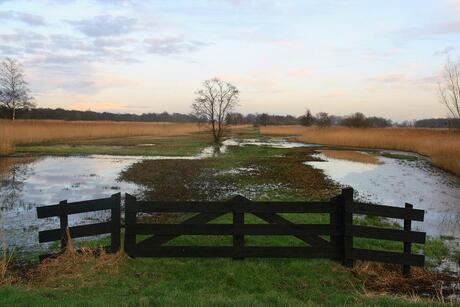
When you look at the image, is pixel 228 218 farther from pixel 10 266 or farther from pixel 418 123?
pixel 418 123

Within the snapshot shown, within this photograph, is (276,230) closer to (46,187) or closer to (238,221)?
(238,221)

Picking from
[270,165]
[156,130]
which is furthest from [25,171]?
[156,130]

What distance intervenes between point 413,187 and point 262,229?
16.0 meters

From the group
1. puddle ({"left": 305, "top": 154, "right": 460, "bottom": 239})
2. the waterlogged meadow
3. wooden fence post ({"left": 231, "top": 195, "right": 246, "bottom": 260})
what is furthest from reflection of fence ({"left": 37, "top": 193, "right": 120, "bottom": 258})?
puddle ({"left": 305, "top": 154, "right": 460, "bottom": 239})

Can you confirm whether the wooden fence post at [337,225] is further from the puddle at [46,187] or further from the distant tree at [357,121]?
the distant tree at [357,121]

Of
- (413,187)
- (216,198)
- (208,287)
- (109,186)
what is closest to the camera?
(208,287)

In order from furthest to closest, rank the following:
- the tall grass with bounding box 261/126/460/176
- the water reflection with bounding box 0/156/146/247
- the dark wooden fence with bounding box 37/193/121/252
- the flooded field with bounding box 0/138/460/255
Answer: the tall grass with bounding box 261/126/460/176
the flooded field with bounding box 0/138/460/255
the water reflection with bounding box 0/156/146/247
the dark wooden fence with bounding box 37/193/121/252

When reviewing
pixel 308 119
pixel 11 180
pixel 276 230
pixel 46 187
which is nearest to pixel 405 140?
pixel 46 187

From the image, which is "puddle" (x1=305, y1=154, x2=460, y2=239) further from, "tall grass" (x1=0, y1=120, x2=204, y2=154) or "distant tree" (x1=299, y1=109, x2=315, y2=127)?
"distant tree" (x1=299, y1=109, x2=315, y2=127)

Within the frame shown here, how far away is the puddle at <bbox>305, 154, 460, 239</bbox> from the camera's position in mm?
14242

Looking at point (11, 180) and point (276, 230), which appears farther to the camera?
point (11, 180)

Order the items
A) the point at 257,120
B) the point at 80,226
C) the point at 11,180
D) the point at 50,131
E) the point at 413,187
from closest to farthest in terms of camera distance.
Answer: the point at 80,226 < the point at 11,180 < the point at 413,187 < the point at 50,131 < the point at 257,120

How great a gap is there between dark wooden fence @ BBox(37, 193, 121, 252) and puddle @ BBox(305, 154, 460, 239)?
8739 millimetres

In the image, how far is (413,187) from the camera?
21812mm
